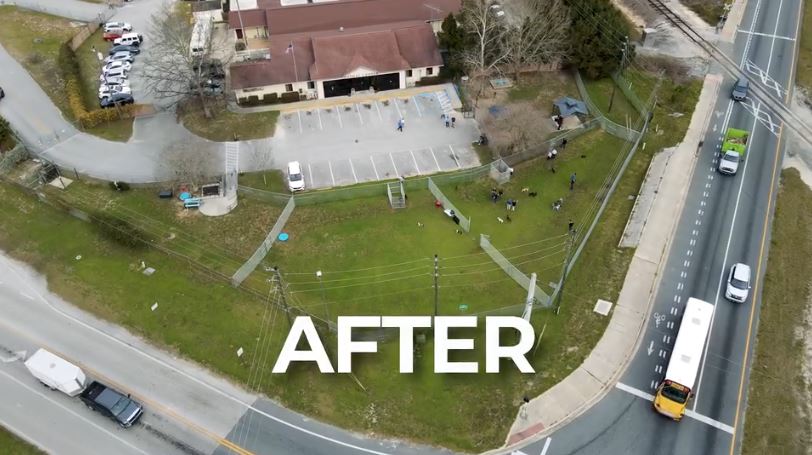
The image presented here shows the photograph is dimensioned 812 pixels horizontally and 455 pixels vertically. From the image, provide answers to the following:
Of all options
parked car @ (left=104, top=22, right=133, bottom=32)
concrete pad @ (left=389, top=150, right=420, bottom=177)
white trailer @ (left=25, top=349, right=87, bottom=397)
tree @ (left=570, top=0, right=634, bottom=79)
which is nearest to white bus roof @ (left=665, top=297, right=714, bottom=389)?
concrete pad @ (left=389, top=150, right=420, bottom=177)

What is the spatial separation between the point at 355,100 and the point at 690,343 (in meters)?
46.8

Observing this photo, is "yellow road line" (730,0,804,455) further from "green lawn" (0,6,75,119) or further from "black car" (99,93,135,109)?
"green lawn" (0,6,75,119)

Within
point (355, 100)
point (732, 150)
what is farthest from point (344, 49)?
point (732, 150)

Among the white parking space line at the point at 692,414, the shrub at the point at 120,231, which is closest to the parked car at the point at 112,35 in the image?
the shrub at the point at 120,231

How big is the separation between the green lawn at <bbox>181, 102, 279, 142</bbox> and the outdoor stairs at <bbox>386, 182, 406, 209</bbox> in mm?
17910

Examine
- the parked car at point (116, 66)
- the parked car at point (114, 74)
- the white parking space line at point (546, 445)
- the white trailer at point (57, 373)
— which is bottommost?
the white parking space line at point (546, 445)

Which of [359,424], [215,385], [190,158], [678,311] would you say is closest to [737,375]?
[678,311]

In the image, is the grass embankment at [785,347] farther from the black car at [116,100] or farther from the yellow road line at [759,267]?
the black car at [116,100]

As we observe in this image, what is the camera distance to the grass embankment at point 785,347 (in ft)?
128

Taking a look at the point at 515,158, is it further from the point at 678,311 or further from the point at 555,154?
the point at 678,311

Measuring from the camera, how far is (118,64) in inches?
3017

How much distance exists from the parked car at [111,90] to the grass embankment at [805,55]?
273ft

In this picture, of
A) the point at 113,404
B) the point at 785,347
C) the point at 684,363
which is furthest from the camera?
the point at 785,347

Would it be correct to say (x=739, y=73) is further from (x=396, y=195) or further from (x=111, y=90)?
(x=111, y=90)
